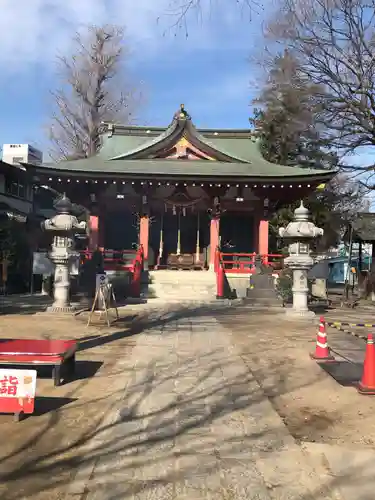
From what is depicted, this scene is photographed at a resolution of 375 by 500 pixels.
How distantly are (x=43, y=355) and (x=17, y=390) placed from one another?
100 centimetres

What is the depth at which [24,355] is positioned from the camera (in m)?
5.65

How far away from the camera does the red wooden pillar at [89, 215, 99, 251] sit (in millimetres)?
21938

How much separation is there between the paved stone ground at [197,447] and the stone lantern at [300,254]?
7.39 m

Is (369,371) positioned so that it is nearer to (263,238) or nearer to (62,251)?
(62,251)

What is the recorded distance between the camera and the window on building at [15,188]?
2796 cm

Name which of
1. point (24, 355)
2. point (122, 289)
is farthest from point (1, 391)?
point (122, 289)

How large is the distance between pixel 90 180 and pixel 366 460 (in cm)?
1808

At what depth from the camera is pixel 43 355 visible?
5.68 meters

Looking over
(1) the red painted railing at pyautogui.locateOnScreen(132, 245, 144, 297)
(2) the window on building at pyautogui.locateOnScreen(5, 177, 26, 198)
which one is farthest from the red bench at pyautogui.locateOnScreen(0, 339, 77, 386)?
(2) the window on building at pyautogui.locateOnScreen(5, 177, 26, 198)

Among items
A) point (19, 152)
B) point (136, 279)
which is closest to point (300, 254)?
point (136, 279)

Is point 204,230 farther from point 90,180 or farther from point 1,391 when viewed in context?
point 1,391

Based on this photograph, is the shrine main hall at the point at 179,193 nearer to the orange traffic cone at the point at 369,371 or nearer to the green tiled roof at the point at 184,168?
the green tiled roof at the point at 184,168

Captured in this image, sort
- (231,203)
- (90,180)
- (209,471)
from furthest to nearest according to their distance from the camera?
(231,203)
(90,180)
(209,471)

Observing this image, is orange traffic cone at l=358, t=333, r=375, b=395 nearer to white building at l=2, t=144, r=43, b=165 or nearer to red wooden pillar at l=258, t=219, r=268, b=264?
red wooden pillar at l=258, t=219, r=268, b=264
